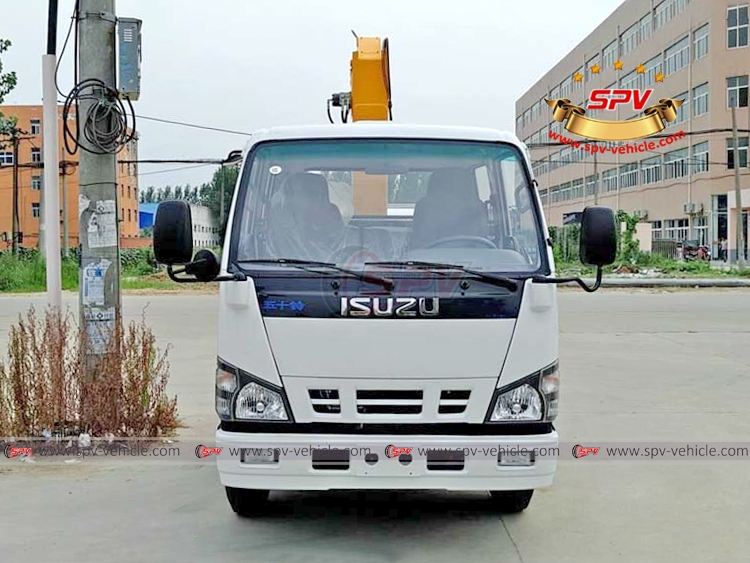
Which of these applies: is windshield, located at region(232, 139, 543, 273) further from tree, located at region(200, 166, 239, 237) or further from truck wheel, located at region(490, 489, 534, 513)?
truck wheel, located at region(490, 489, 534, 513)

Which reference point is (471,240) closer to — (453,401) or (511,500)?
(453,401)

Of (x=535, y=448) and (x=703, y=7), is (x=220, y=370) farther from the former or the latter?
(x=703, y=7)

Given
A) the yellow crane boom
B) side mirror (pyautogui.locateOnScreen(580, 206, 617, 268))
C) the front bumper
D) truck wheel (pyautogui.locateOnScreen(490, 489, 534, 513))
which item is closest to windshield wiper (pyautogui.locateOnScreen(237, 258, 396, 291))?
the front bumper

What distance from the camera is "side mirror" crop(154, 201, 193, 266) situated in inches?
201

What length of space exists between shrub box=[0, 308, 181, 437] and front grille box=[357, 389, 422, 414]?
2941 mm

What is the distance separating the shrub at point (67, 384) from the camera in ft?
23.2

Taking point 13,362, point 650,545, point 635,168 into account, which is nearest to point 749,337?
point 650,545

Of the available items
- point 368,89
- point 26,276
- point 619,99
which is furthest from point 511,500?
point 619,99

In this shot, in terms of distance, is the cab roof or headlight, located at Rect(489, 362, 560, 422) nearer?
headlight, located at Rect(489, 362, 560, 422)

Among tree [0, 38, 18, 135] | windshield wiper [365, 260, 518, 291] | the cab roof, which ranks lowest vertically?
windshield wiper [365, 260, 518, 291]

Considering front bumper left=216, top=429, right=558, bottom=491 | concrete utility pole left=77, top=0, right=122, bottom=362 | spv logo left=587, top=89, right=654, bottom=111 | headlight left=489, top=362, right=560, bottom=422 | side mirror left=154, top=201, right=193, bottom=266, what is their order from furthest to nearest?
spv logo left=587, top=89, right=654, bottom=111 → concrete utility pole left=77, top=0, right=122, bottom=362 → side mirror left=154, top=201, right=193, bottom=266 → headlight left=489, top=362, right=560, bottom=422 → front bumper left=216, top=429, right=558, bottom=491

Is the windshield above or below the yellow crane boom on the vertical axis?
below

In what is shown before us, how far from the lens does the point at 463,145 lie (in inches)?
217

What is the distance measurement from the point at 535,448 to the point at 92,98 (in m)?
4.57
